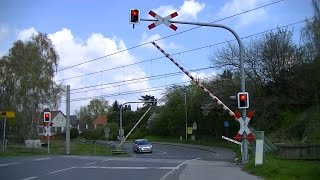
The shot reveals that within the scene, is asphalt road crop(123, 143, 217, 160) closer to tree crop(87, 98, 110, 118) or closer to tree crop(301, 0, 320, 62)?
tree crop(301, 0, 320, 62)

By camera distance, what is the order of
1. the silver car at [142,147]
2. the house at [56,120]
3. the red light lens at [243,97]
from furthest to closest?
the house at [56,120] < the silver car at [142,147] < the red light lens at [243,97]

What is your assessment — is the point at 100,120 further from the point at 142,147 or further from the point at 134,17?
the point at 134,17

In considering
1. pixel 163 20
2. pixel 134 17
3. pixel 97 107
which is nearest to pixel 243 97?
pixel 163 20

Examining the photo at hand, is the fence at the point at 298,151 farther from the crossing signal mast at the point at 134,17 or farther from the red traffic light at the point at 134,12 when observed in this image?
the red traffic light at the point at 134,12

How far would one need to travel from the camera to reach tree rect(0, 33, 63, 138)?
224ft

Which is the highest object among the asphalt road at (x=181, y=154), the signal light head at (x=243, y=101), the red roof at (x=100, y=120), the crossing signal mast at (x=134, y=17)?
the crossing signal mast at (x=134, y=17)

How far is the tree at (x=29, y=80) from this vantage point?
68.3m

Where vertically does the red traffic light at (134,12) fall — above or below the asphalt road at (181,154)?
above

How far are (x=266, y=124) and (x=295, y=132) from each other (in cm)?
814

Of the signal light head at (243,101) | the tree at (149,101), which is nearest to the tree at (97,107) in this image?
the tree at (149,101)

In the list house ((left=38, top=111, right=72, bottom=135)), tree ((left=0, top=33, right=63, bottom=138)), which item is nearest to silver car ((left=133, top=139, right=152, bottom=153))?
house ((left=38, top=111, right=72, bottom=135))

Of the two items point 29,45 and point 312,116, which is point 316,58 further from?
point 29,45

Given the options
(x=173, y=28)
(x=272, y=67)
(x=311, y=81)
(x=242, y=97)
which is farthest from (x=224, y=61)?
(x=173, y=28)

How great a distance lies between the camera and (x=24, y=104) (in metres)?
68.1
